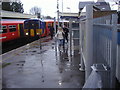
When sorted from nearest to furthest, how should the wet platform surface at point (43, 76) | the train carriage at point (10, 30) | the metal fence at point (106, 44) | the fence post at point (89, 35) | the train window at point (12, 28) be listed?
the metal fence at point (106, 44), the fence post at point (89, 35), the wet platform surface at point (43, 76), the train carriage at point (10, 30), the train window at point (12, 28)

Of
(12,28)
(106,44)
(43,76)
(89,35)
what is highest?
(12,28)

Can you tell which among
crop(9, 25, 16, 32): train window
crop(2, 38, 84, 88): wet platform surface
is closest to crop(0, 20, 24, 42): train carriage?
crop(9, 25, 16, 32): train window


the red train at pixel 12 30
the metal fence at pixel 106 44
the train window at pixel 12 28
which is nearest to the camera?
the metal fence at pixel 106 44

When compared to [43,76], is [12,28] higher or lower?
higher

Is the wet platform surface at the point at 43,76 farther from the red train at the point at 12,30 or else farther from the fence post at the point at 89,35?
the red train at the point at 12,30

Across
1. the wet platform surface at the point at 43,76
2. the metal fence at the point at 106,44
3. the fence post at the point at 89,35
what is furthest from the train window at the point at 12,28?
the fence post at the point at 89,35

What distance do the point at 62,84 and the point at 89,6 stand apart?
2801mm

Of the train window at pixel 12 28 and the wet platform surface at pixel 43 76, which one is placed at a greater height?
the train window at pixel 12 28

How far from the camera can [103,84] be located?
3.86 meters

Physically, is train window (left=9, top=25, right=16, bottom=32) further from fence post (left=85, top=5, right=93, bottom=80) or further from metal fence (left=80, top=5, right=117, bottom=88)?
fence post (left=85, top=5, right=93, bottom=80)

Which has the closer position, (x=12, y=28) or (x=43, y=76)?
(x=43, y=76)

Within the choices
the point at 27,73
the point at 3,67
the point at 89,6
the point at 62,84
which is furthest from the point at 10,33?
the point at 89,6

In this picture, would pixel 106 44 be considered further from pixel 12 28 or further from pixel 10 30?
pixel 12 28

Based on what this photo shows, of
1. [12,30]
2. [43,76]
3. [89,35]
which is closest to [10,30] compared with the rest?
[12,30]
